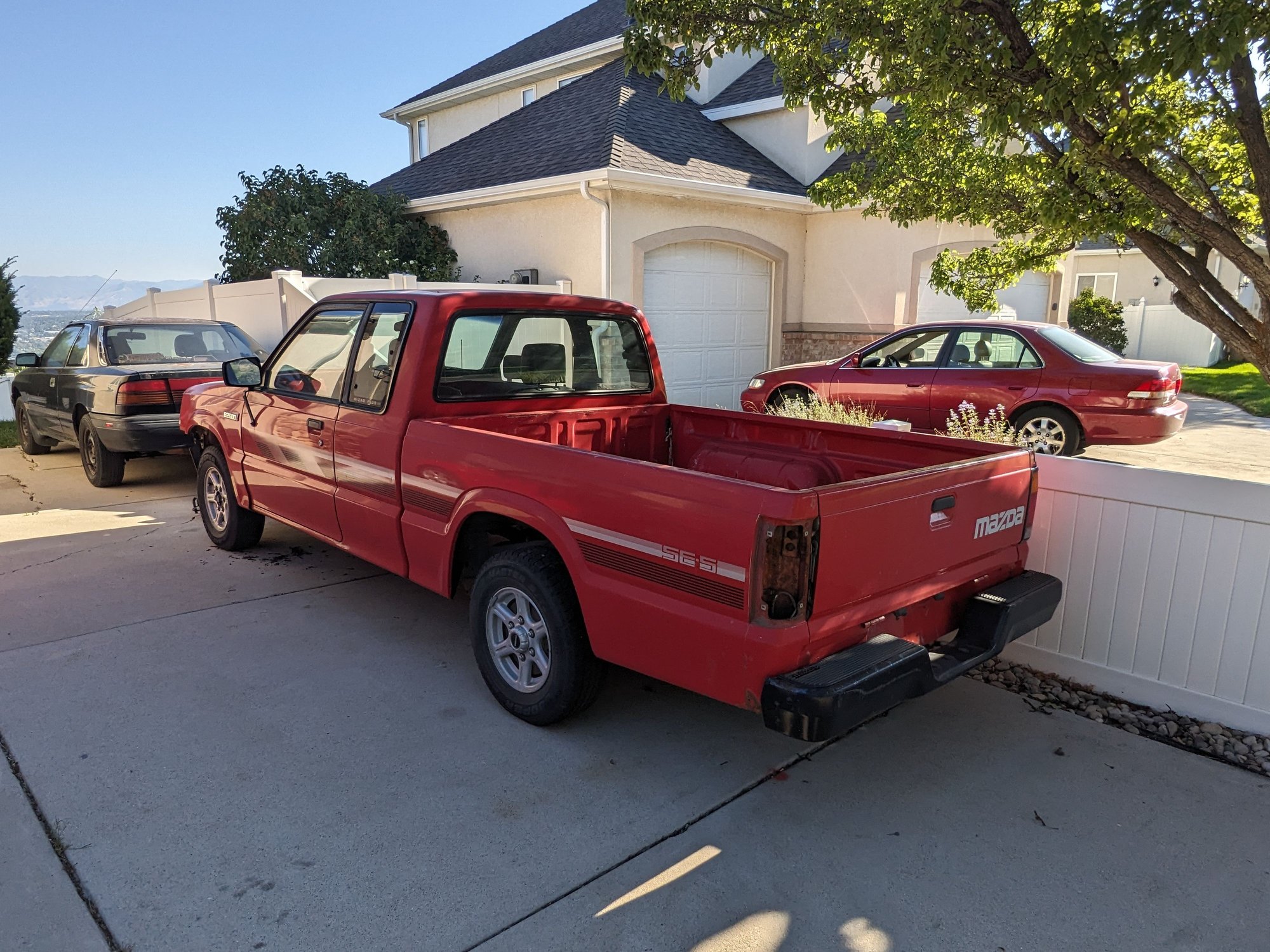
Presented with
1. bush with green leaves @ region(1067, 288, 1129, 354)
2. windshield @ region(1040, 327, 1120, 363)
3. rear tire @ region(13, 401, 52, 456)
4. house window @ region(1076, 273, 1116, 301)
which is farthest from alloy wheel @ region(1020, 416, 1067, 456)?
house window @ region(1076, 273, 1116, 301)

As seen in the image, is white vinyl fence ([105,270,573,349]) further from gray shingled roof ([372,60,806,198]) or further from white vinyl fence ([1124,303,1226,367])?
white vinyl fence ([1124,303,1226,367])

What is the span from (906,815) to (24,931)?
9.96 feet

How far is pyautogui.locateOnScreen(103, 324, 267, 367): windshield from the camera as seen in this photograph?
8766 millimetres

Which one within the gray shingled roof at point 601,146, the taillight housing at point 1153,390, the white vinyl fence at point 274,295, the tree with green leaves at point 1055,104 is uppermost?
the gray shingled roof at point 601,146

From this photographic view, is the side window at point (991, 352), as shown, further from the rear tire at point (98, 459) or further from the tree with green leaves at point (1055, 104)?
the rear tire at point (98, 459)

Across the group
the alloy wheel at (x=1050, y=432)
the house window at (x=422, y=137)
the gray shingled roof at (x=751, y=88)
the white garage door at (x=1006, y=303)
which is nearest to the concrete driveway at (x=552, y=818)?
the alloy wheel at (x=1050, y=432)

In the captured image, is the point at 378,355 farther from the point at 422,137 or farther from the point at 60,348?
the point at 422,137

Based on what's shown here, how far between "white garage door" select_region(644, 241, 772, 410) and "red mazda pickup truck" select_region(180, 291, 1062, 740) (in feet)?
24.1

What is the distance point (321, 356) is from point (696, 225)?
821cm

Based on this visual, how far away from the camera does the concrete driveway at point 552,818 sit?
2715 mm

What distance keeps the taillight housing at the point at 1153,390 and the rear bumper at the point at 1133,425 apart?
0.12m

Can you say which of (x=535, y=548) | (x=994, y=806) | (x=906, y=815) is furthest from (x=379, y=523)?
(x=994, y=806)

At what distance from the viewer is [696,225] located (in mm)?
12742

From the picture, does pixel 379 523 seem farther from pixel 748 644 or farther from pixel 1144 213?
pixel 1144 213
